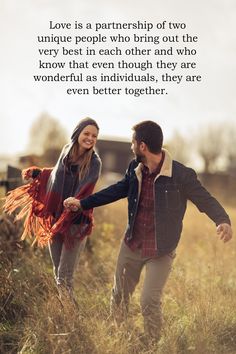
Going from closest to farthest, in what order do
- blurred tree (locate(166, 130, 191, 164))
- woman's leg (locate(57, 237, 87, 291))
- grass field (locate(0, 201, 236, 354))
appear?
1. grass field (locate(0, 201, 236, 354))
2. woman's leg (locate(57, 237, 87, 291))
3. blurred tree (locate(166, 130, 191, 164))

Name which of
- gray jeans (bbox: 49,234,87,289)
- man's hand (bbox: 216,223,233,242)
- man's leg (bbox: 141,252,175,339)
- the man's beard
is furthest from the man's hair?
gray jeans (bbox: 49,234,87,289)

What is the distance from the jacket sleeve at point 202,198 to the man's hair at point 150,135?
351 mm

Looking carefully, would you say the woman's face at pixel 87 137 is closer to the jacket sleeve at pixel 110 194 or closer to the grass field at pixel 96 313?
the jacket sleeve at pixel 110 194

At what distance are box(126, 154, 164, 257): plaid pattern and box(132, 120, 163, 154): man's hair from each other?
16 centimetres

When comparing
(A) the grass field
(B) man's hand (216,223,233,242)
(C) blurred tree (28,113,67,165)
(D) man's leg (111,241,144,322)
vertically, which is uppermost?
(C) blurred tree (28,113,67,165)

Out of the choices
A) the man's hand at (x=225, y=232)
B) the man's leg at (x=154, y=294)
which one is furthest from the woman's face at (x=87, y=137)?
the man's hand at (x=225, y=232)

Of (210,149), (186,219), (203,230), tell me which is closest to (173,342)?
(203,230)

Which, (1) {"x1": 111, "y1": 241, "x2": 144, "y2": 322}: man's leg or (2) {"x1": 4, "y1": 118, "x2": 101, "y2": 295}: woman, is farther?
(2) {"x1": 4, "y1": 118, "x2": 101, "y2": 295}: woman

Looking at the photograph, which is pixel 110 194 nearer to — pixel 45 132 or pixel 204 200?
pixel 204 200

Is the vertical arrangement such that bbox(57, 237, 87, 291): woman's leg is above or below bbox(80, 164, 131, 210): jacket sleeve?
below

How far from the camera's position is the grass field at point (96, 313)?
4160 mm

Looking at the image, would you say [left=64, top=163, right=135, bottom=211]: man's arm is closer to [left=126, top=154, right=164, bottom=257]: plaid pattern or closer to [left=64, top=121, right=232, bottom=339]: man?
[left=64, top=121, right=232, bottom=339]: man

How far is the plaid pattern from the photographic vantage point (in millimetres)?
4465

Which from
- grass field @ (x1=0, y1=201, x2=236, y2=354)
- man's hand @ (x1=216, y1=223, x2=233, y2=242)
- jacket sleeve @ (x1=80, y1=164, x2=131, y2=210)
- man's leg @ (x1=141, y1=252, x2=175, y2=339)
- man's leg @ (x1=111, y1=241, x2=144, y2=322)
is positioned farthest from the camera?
jacket sleeve @ (x1=80, y1=164, x2=131, y2=210)
